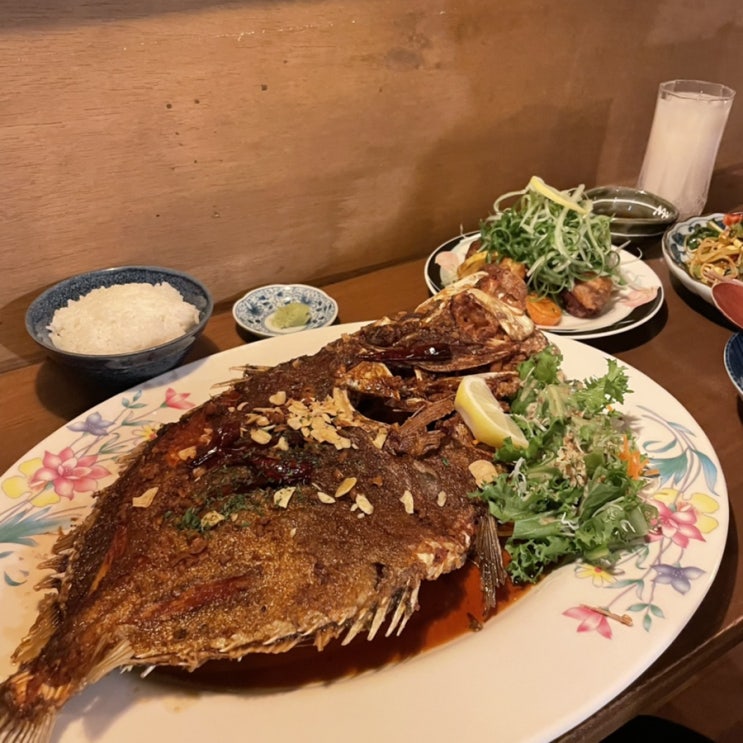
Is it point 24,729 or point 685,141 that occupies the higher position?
point 685,141

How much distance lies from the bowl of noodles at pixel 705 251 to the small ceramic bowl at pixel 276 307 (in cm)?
132

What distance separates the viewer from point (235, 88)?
77.3 inches

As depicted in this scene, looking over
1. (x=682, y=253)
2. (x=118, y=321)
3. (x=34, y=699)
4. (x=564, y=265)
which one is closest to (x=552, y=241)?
(x=564, y=265)

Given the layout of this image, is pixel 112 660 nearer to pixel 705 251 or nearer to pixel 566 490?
pixel 566 490

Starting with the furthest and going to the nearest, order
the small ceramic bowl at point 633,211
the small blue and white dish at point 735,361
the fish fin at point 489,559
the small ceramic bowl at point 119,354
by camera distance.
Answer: the small ceramic bowl at point 633,211 < the small blue and white dish at point 735,361 < the small ceramic bowl at point 119,354 < the fish fin at point 489,559

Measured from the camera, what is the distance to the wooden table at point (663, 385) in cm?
128

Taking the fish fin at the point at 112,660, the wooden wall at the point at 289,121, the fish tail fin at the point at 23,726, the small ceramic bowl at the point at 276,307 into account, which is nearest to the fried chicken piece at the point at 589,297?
the wooden wall at the point at 289,121

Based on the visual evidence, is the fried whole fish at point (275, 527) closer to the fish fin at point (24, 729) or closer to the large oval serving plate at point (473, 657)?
the fish fin at point (24, 729)

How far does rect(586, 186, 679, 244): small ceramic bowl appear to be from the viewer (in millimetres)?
2756

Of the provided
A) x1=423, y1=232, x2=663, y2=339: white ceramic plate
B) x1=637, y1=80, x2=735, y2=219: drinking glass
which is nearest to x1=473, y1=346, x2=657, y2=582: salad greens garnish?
x1=423, y1=232, x2=663, y2=339: white ceramic plate

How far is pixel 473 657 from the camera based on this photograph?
4.04 feet

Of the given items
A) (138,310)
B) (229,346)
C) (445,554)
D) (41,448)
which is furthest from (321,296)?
(445,554)

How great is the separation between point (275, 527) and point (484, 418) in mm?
547

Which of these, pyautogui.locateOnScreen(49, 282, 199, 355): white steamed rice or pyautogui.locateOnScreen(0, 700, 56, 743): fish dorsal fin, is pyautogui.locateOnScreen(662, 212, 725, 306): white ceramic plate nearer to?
pyautogui.locateOnScreen(49, 282, 199, 355): white steamed rice
